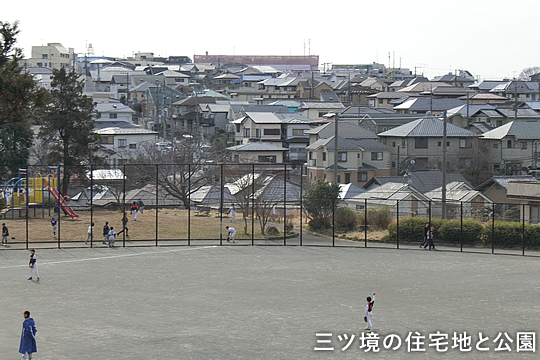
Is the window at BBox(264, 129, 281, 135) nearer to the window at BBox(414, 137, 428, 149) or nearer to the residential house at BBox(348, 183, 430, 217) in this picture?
the window at BBox(414, 137, 428, 149)

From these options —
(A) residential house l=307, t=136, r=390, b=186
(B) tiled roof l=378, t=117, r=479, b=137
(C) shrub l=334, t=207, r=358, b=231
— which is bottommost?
(C) shrub l=334, t=207, r=358, b=231

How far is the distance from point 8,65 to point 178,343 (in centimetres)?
1053

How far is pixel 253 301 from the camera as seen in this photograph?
53.4ft

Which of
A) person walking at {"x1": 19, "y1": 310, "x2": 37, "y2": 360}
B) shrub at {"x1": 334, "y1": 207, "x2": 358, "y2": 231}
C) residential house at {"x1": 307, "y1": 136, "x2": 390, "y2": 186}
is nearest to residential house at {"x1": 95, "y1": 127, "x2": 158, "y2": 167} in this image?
residential house at {"x1": 307, "y1": 136, "x2": 390, "y2": 186}

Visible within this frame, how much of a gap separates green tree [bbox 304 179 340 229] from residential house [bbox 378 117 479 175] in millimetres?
20781

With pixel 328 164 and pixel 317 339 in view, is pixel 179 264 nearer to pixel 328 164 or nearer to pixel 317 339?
pixel 317 339

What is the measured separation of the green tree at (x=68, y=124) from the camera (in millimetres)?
36875

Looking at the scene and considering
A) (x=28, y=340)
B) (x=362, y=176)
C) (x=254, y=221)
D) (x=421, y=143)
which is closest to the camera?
(x=28, y=340)

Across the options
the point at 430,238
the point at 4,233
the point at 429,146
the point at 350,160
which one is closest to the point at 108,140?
the point at 350,160

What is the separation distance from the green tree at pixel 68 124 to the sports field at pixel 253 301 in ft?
43.7

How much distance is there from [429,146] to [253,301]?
37.1 metres

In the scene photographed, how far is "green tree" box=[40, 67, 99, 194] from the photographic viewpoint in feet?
121

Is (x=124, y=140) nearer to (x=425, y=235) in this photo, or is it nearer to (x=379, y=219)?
(x=379, y=219)

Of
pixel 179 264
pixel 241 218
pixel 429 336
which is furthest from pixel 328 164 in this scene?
pixel 429 336
